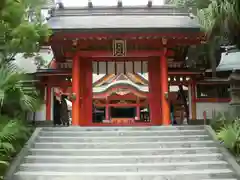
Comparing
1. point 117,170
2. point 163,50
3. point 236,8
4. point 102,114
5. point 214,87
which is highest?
point 236,8

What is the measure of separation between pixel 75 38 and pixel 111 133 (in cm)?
376

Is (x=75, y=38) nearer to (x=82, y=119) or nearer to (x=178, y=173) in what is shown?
(x=82, y=119)


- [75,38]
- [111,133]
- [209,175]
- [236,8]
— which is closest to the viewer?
[209,175]

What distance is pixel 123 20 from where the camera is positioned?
546 inches

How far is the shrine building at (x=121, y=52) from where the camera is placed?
12.0 meters

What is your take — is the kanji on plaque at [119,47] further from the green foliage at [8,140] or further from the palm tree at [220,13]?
the green foliage at [8,140]

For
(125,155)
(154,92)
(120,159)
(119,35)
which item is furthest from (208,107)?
(120,159)

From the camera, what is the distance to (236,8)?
30.6 ft

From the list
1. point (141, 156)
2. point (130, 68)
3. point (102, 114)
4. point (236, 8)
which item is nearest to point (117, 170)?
point (141, 156)

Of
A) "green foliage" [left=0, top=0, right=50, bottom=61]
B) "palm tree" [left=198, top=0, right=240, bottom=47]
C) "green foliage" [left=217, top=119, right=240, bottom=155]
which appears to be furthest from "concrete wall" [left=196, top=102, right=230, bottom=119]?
"green foliage" [left=0, top=0, right=50, bottom=61]

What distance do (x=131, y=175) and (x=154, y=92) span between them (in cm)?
629

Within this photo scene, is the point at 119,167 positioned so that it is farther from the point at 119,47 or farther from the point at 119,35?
the point at 119,47

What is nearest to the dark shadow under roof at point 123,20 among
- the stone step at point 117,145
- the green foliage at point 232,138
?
the stone step at point 117,145

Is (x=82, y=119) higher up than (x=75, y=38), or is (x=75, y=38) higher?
(x=75, y=38)
